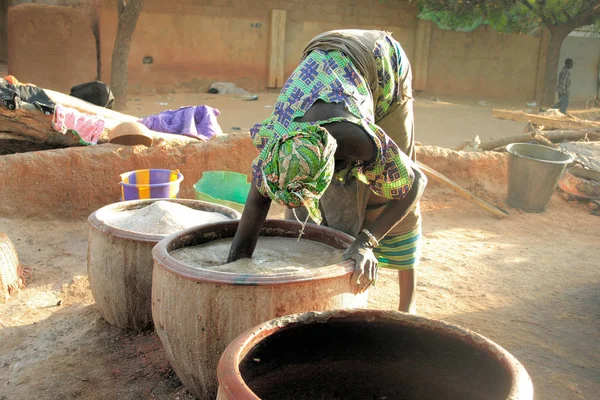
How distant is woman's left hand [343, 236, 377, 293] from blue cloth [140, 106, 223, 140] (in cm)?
387

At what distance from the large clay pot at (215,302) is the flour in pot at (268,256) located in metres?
0.16

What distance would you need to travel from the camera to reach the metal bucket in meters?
5.98

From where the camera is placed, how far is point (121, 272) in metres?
2.78

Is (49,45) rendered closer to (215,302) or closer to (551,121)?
(551,121)

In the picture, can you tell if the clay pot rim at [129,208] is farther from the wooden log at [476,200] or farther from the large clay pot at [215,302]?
the wooden log at [476,200]

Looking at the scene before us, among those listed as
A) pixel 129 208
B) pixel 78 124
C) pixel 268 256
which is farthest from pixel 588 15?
pixel 268 256

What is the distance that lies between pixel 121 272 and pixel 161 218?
1.05ft

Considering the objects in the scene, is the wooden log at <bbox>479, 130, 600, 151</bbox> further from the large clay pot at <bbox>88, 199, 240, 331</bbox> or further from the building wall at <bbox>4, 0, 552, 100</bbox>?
the building wall at <bbox>4, 0, 552, 100</bbox>

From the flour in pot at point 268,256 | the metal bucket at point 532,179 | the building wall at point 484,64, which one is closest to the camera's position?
the flour in pot at point 268,256

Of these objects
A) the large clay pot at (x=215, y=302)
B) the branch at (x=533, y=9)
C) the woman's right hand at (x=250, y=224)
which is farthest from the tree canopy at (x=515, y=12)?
the large clay pot at (x=215, y=302)

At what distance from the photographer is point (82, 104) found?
600 cm

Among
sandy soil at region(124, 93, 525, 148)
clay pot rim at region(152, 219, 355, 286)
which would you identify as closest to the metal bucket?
sandy soil at region(124, 93, 525, 148)

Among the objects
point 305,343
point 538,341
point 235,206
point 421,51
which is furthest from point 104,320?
point 421,51

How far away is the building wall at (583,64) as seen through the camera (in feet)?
55.4
